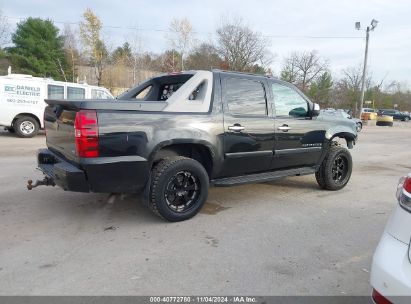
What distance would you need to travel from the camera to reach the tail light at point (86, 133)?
373 cm

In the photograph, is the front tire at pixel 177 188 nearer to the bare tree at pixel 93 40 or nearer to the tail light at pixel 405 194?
the tail light at pixel 405 194

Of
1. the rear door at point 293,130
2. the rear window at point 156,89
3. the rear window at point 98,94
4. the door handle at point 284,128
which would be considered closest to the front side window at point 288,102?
the rear door at point 293,130

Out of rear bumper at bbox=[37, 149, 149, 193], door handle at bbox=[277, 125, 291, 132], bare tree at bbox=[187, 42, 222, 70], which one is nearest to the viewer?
rear bumper at bbox=[37, 149, 149, 193]

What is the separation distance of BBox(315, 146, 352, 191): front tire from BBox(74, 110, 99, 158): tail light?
152 inches

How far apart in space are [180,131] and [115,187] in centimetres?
98

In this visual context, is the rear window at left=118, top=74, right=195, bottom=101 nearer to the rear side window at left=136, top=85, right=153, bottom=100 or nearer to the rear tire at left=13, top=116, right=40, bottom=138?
the rear side window at left=136, top=85, right=153, bottom=100

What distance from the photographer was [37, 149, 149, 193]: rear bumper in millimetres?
3848

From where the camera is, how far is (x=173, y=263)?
3.46 m

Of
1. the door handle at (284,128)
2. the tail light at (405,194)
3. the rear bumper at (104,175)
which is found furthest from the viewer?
the door handle at (284,128)

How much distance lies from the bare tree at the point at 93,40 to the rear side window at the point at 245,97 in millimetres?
A: 31969

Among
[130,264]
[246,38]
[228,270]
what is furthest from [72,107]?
[246,38]

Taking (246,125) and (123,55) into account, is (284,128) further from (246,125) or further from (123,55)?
(123,55)

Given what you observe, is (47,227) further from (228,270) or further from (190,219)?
(228,270)

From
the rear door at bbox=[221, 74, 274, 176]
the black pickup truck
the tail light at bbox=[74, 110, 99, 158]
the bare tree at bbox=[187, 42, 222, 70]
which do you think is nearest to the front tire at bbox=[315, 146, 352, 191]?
the black pickup truck
